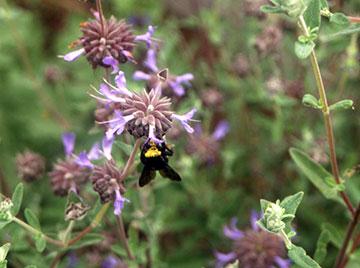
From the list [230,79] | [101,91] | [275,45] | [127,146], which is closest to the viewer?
[101,91]

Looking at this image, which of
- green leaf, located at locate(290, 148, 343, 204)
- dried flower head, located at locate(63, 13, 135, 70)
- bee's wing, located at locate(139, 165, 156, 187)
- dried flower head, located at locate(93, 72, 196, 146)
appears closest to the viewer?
dried flower head, located at locate(93, 72, 196, 146)

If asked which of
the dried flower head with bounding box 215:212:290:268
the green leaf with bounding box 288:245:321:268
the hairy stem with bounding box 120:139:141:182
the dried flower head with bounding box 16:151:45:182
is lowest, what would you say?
the dried flower head with bounding box 215:212:290:268

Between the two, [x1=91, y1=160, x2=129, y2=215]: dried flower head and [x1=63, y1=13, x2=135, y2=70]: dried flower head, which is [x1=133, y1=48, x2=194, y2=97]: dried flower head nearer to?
[x1=63, y1=13, x2=135, y2=70]: dried flower head

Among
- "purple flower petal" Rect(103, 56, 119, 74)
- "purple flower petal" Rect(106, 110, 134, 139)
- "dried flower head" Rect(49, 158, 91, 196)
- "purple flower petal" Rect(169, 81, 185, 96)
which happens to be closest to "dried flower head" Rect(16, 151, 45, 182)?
"dried flower head" Rect(49, 158, 91, 196)

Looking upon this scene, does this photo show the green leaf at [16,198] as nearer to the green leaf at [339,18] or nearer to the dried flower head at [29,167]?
the dried flower head at [29,167]

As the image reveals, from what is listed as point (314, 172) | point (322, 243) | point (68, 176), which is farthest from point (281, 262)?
point (68, 176)

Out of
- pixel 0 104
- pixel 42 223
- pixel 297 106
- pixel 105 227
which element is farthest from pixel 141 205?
pixel 0 104

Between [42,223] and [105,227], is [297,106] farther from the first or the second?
[42,223]
